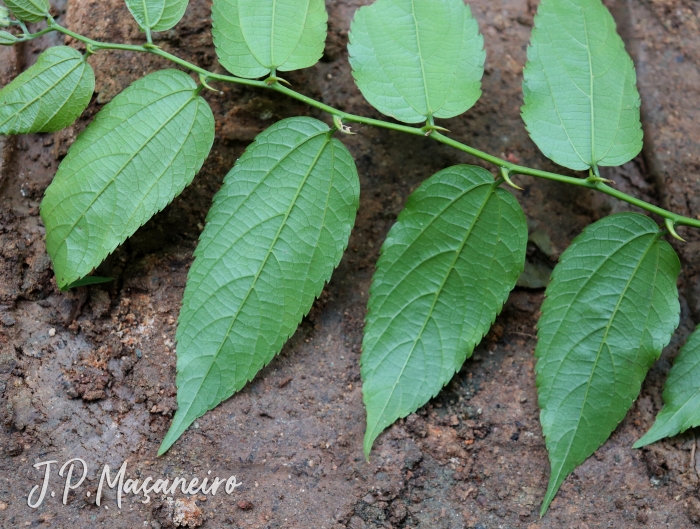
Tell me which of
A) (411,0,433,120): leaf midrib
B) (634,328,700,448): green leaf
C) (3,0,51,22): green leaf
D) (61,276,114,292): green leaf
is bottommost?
(634,328,700,448): green leaf

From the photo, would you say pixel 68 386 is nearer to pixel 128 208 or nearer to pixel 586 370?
pixel 128 208

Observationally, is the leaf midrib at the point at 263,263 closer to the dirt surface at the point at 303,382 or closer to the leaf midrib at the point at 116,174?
the dirt surface at the point at 303,382

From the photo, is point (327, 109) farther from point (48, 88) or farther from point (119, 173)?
point (48, 88)

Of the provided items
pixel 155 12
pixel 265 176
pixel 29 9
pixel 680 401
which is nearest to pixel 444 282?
pixel 265 176

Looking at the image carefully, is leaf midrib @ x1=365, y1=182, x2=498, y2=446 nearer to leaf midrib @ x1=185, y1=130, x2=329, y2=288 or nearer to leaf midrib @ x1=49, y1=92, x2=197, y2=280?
leaf midrib @ x1=185, y1=130, x2=329, y2=288

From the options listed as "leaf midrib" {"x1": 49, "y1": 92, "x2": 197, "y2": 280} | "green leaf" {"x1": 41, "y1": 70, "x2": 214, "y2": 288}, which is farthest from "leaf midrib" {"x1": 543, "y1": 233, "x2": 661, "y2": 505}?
"leaf midrib" {"x1": 49, "y1": 92, "x2": 197, "y2": 280}

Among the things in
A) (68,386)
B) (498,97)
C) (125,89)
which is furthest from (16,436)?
(498,97)
